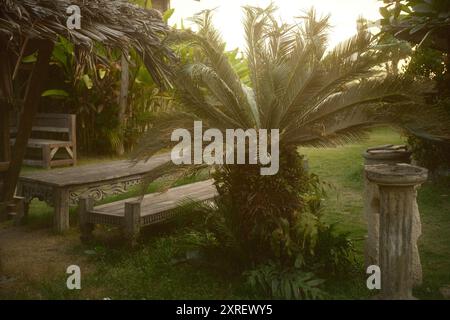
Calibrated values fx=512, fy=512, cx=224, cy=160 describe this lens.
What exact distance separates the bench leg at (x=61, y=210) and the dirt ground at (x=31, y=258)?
0.11 m

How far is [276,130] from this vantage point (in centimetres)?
488

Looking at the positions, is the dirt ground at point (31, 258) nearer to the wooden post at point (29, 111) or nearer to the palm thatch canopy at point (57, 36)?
the palm thatch canopy at point (57, 36)

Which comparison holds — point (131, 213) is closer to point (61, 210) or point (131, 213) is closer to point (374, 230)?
point (61, 210)

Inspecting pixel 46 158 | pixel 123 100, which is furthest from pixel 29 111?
pixel 123 100

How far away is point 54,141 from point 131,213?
626 centimetres

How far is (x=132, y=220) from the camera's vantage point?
5.61 meters

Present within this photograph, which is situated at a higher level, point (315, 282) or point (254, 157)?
point (254, 157)

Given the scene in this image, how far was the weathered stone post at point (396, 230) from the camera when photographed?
4266 millimetres

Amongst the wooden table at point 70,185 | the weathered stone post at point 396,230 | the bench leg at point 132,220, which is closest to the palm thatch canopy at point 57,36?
the wooden table at point 70,185

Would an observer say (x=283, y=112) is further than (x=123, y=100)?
No
